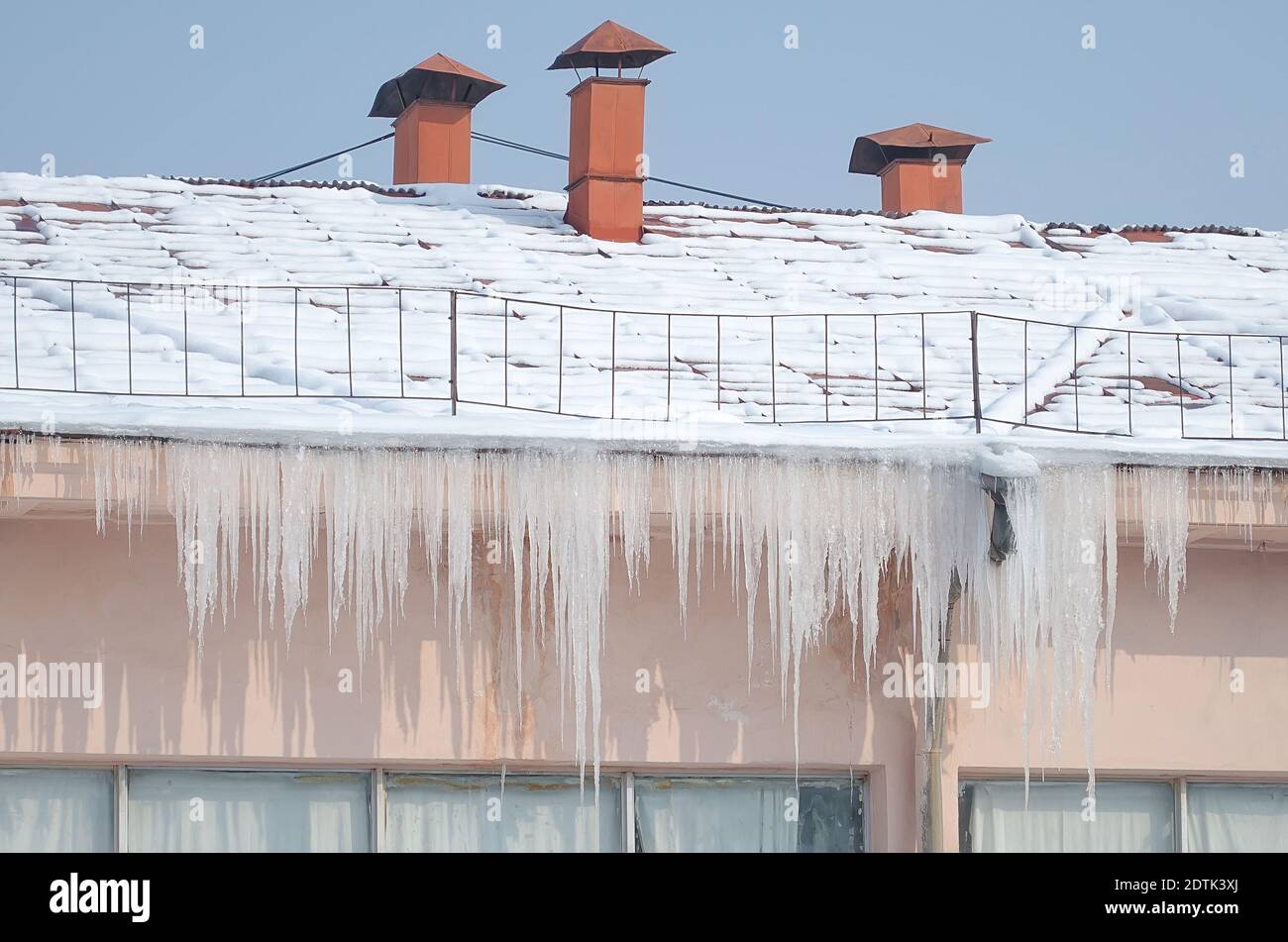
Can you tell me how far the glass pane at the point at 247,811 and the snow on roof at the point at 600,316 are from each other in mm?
1548

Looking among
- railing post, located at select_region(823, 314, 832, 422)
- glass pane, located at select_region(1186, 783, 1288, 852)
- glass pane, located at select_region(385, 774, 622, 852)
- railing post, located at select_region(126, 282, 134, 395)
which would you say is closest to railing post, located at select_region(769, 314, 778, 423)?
railing post, located at select_region(823, 314, 832, 422)

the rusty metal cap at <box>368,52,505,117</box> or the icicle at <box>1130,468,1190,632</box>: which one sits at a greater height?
the rusty metal cap at <box>368,52,505,117</box>

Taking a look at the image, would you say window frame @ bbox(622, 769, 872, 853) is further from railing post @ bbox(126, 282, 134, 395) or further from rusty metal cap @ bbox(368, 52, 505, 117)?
rusty metal cap @ bbox(368, 52, 505, 117)

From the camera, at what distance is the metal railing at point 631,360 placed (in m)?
6.70

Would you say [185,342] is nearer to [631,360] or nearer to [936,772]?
[631,360]

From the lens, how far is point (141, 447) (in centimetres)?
564

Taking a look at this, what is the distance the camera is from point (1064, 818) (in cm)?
680

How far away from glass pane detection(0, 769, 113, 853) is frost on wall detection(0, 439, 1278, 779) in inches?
31.8

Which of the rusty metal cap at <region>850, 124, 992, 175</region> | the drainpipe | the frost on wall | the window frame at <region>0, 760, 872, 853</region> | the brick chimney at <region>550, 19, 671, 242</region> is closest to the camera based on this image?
the frost on wall

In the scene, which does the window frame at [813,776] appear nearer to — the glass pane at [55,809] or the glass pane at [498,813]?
the glass pane at [498,813]

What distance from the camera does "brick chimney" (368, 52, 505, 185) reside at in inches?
444

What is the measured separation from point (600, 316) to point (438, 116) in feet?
13.3

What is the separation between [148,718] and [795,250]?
17.3ft
